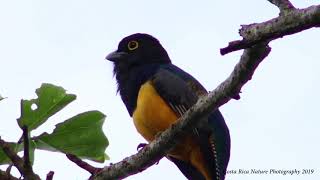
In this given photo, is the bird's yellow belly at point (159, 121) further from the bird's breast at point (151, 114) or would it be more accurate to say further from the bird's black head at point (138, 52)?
the bird's black head at point (138, 52)

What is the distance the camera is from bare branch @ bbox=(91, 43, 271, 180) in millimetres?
3109

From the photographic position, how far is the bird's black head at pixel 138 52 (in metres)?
7.21

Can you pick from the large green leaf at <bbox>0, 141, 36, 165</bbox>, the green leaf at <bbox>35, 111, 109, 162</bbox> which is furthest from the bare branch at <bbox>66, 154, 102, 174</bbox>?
the large green leaf at <bbox>0, 141, 36, 165</bbox>

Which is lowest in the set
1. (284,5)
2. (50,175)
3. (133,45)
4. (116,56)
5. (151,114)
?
(50,175)

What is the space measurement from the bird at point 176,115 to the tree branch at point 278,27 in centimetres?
287

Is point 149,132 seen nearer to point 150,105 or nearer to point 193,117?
point 150,105

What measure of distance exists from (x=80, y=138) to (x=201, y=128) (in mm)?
1546

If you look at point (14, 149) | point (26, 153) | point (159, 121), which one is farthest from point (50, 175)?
point (159, 121)

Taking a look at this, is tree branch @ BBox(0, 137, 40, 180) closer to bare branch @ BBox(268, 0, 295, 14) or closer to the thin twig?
the thin twig

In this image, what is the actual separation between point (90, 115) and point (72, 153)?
28cm

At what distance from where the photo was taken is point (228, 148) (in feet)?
19.7

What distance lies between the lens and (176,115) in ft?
19.8

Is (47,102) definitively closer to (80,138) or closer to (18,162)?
(80,138)

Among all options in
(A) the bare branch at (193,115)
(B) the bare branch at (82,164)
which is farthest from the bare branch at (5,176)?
(A) the bare branch at (193,115)
